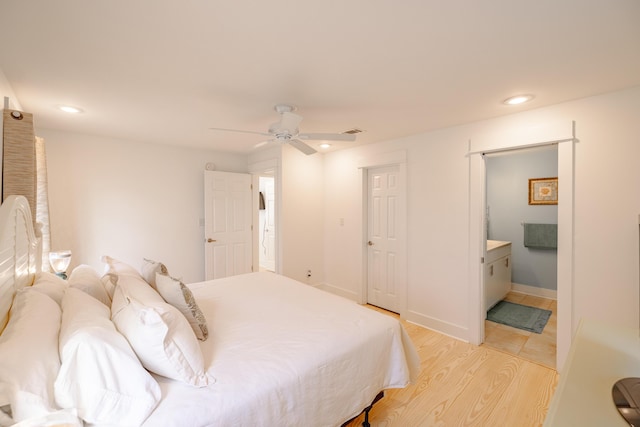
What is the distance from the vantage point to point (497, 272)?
12.3 ft

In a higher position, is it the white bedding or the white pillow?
the white pillow

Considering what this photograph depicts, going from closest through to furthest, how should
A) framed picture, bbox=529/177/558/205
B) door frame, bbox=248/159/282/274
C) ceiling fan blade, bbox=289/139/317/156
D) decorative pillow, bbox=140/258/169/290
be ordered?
decorative pillow, bbox=140/258/169/290 → ceiling fan blade, bbox=289/139/317/156 → door frame, bbox=248/159/282/274 → framed picture, bbox=529/177/558/205

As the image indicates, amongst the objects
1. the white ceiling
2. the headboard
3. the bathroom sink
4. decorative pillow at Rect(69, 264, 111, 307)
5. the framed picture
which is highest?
the white ceiling

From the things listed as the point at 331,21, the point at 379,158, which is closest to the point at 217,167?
the point at 379,158

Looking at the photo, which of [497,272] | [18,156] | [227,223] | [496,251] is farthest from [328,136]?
[497,272]

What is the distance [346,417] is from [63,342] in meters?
1.39

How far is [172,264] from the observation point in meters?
4.02

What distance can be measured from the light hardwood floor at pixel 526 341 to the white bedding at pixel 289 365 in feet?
5.13

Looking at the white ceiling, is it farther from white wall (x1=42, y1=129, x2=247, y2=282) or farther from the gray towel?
the gray towel

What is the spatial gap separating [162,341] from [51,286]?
949mm

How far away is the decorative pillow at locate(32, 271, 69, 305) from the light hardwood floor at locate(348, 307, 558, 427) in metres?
1.99

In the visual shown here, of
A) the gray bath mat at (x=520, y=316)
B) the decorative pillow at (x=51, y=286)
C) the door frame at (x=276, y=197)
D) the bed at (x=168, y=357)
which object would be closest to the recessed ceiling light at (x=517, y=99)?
the bed at (x=168, y=357)

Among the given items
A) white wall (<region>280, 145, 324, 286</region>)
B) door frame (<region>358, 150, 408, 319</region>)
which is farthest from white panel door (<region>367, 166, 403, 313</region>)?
white wall (<region>280, 145, 324, 286</region>)

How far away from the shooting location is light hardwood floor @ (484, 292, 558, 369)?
2629mm
